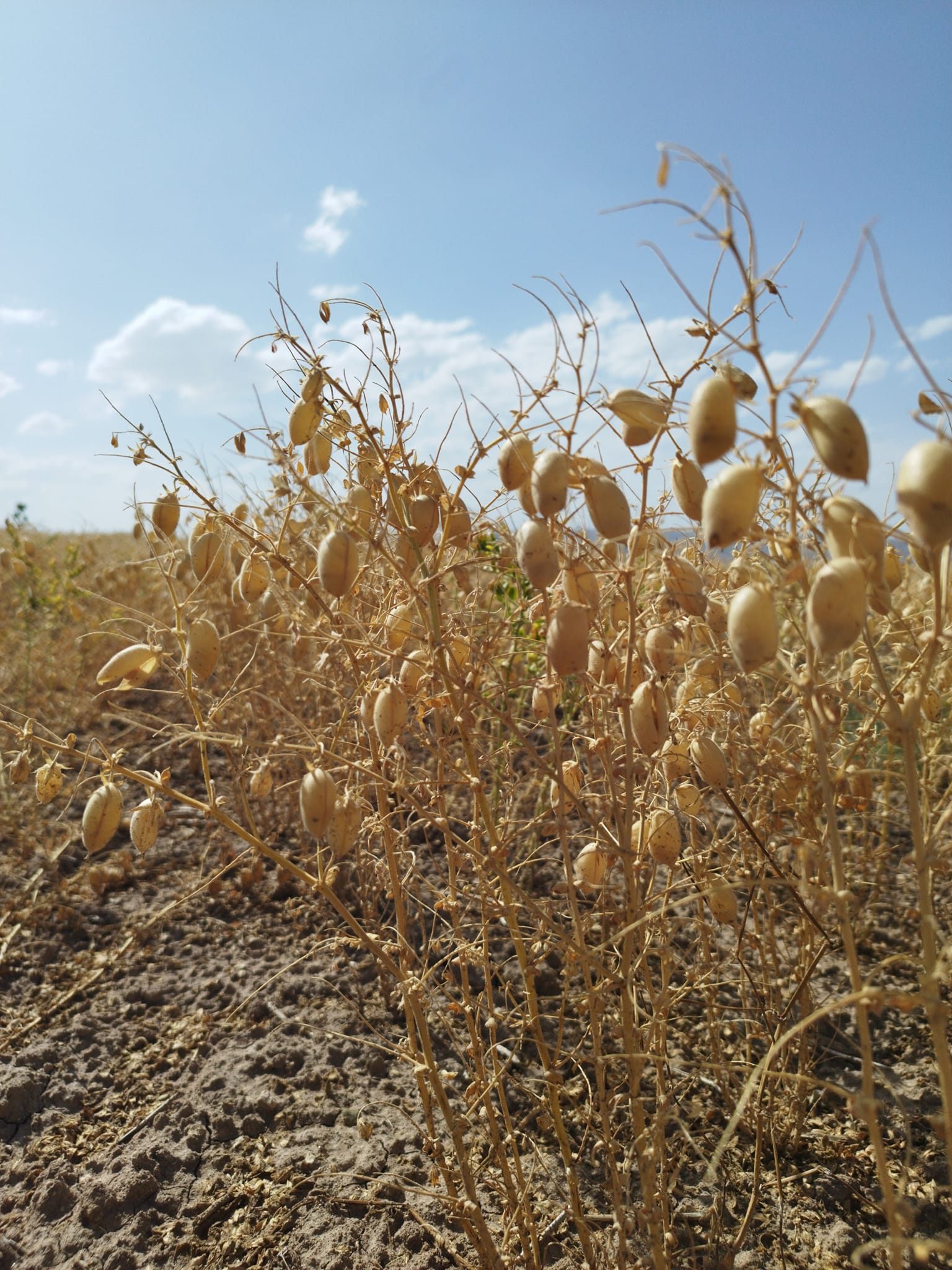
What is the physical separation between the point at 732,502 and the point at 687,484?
0.66ft

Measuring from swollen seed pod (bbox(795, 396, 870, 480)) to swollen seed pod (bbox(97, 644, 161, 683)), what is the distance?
31.5 inches

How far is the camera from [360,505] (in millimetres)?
999

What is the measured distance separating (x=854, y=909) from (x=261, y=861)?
1.63 meters

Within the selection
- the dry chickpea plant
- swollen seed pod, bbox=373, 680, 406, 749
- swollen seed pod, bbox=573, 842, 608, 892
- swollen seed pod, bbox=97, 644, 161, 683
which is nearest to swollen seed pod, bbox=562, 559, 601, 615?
the dry chickpea plant

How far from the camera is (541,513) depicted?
748 millimetres

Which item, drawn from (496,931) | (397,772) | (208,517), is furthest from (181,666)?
(496,931)

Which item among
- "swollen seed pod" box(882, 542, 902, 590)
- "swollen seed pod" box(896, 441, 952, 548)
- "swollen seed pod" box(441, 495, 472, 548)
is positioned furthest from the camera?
"swollen seed pod" box(441, 495, 472, 548)

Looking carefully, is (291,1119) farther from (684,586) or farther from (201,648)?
(684,586)

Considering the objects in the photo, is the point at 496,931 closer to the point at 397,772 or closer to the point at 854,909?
the point at 854,909

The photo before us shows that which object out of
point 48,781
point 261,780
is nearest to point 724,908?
point 261,780

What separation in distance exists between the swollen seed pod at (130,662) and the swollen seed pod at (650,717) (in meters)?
0.61

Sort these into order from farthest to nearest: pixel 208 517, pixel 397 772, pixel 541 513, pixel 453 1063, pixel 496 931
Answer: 1. pixel 496 931
2. pixel 453 1063
3. pixel 208 517
4. pixel 397 772
5. pixel 541 513

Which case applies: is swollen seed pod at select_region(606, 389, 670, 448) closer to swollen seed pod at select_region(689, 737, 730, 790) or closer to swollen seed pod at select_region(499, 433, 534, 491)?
swollen seed pod at select_region(499, 433, 534, 491)

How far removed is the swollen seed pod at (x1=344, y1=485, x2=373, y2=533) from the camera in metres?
0.99
